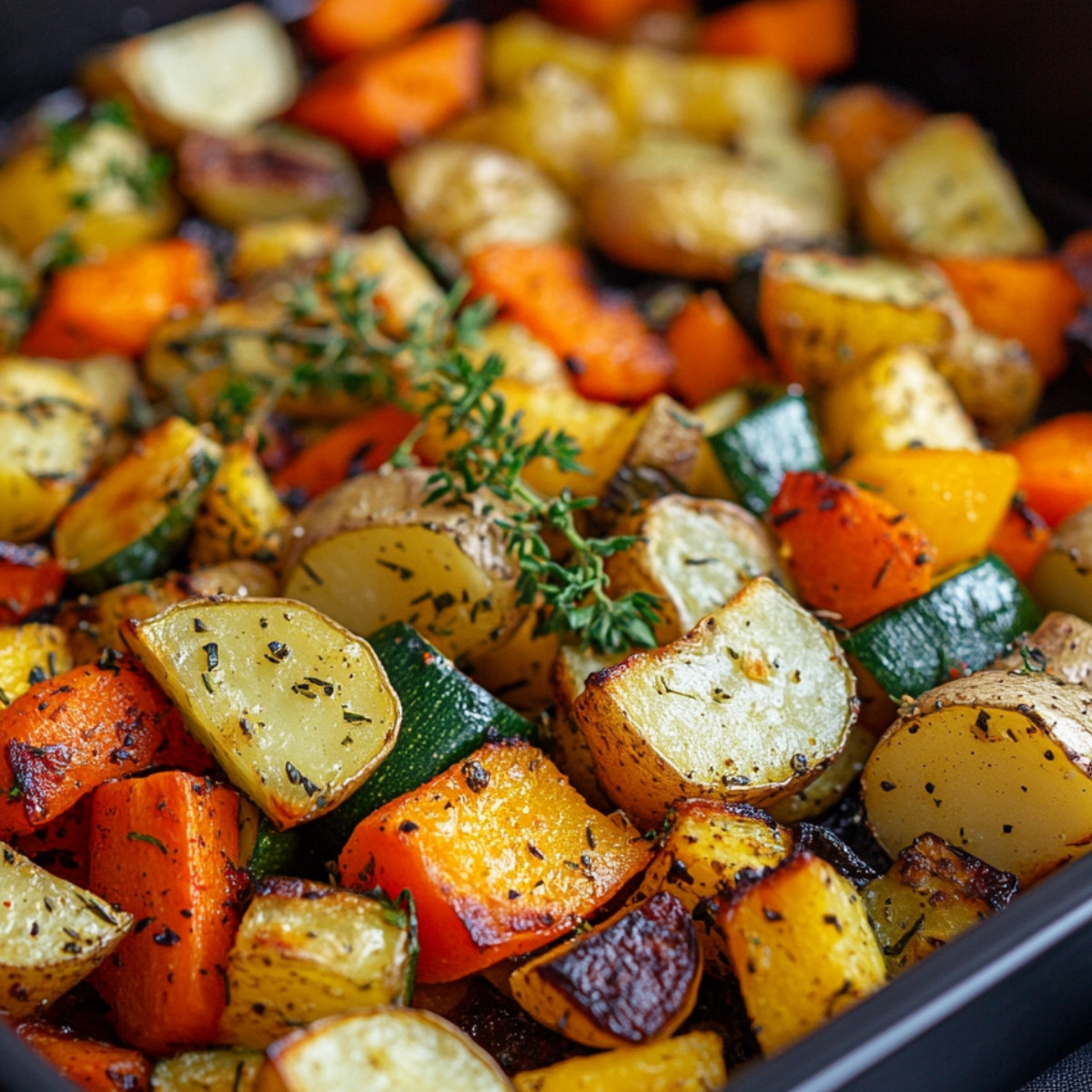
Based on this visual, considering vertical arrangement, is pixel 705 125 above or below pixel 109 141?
below

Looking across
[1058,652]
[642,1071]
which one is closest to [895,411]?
[1058,652]

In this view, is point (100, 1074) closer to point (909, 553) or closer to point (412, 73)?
point (909, 553)

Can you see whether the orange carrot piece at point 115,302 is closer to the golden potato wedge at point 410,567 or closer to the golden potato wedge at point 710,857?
the golden potato wedge at point 410,567

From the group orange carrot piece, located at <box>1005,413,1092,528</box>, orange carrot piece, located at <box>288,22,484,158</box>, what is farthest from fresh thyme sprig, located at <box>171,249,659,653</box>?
orange carrot piece, located at <box>1005,413,1092,528</box>

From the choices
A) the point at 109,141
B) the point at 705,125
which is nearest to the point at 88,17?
the point at 109,141

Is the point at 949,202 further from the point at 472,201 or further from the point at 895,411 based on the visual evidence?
the point at 472,201

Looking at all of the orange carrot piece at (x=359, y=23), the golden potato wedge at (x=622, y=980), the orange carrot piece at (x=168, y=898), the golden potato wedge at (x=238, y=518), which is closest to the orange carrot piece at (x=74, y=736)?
the orange carrot piece at (x=168, y=898)

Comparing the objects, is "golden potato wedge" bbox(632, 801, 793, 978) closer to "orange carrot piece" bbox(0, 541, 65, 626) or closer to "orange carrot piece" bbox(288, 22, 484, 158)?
"orange carrot piece" bbox(0, 541, 65, 626)
